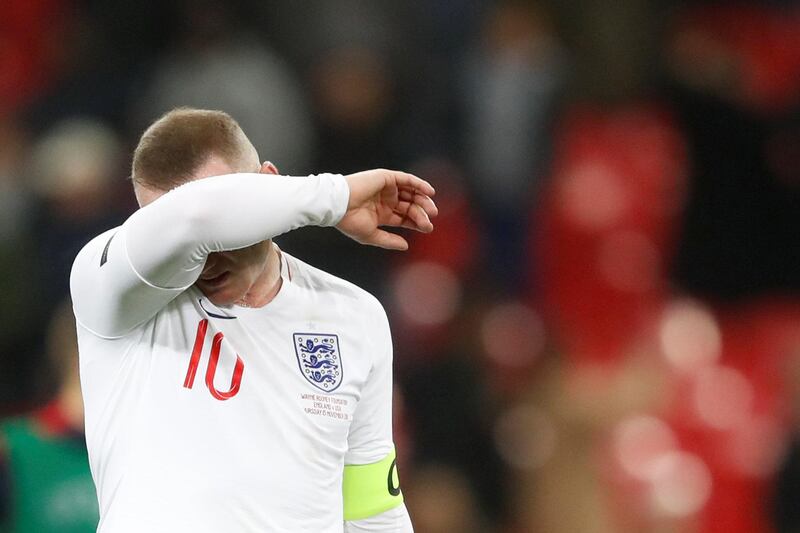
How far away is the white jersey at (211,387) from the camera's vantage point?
1661mm

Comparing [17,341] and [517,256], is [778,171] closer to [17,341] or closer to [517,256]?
[517,256]

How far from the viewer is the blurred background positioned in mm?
4129

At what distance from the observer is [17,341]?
4.05 m

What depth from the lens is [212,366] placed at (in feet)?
6.02

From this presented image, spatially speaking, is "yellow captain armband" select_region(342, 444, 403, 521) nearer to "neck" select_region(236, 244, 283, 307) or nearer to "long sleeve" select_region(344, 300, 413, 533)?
"long sleeve" select_region(344, 300, 413, 533)

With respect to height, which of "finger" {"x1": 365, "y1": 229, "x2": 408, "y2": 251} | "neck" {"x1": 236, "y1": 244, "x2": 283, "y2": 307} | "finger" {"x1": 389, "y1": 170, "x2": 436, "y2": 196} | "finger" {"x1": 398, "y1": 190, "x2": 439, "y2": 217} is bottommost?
"neck" {"x1": 236, "y1": 244, "x2": 283, "y2": 307}

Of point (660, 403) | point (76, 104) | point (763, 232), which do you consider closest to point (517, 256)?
point (660, 403)

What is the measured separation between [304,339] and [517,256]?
2658mm

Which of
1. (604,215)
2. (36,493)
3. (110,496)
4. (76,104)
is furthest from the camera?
(604,215)

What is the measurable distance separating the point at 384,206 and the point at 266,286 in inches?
10.1

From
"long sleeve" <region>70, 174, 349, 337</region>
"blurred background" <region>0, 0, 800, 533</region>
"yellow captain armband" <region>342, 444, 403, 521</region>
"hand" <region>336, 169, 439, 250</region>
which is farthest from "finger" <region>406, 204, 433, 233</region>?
"blurred background" <region>0, 0, 800, 533</region>

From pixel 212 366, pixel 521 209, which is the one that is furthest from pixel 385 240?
pixel 521 209

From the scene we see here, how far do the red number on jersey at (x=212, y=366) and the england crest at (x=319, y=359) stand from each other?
0.11 meters

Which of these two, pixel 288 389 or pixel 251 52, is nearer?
pixel 288 389
